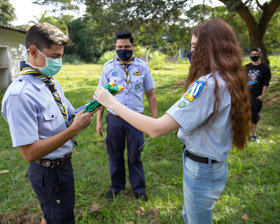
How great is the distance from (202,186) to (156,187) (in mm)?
1834

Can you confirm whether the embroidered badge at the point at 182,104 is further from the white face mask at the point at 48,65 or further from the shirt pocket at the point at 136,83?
the shirt pocket at the point at 136,83

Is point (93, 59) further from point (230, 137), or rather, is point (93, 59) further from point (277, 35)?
point (230, 137)

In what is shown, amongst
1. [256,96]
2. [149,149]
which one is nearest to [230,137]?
[149,149]

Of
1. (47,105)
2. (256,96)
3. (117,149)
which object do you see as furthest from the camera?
(256,96)

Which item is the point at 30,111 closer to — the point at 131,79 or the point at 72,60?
the point at 131,79

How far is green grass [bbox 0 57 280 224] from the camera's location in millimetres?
2678

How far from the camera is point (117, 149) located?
9.64 feet

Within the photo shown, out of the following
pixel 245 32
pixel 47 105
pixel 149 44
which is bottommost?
pixel 47 105

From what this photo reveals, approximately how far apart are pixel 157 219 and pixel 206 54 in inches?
81.0

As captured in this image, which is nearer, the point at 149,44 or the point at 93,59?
the point at 149,44

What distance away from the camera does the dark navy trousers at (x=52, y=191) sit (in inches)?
70.6

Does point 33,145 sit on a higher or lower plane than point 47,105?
lower

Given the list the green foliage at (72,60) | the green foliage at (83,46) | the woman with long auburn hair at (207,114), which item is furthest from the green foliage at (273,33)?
the green foliage at (83,46)

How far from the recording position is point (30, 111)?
156 cm
